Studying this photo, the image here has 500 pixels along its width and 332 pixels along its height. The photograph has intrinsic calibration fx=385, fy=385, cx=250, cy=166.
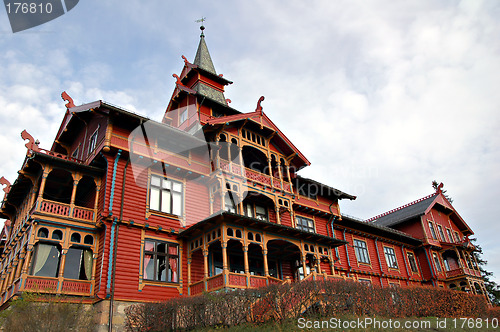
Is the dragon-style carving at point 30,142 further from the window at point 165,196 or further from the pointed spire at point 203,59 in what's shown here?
the pointed spire at point 203,59

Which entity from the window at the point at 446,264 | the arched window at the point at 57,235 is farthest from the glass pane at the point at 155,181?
A: the window at the point at 446,264

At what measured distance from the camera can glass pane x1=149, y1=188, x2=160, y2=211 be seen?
65.5ft

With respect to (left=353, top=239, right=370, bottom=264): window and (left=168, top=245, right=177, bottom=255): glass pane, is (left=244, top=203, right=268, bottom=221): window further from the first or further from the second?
(left=353, top=239, right=370, bottom=264): window

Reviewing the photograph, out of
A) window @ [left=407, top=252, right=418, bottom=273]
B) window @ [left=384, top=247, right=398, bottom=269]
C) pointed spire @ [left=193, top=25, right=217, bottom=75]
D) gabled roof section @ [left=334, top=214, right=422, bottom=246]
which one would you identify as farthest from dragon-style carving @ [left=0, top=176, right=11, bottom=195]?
window @ [left=407, top=252, right=418, bottom=273]

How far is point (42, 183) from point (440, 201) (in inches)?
1513

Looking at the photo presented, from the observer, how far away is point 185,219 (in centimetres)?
2075

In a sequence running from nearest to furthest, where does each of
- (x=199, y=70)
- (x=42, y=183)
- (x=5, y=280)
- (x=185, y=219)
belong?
(x=42, y=183)
(x=5, y=280)
(x=185, y=219)
(x=199, y=70)

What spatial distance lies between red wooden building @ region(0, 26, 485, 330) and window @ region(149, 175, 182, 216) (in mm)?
58

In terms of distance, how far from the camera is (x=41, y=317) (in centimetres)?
1238

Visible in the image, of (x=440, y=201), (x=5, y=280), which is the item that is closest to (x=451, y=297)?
(x=5, y=280)

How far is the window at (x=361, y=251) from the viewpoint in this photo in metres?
30.7

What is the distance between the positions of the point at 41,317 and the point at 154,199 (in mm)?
8600

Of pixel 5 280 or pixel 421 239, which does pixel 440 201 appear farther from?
pixel 5 280

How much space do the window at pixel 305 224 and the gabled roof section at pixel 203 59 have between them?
1387 cm
